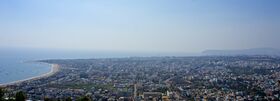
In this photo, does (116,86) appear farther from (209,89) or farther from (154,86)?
(209,89)

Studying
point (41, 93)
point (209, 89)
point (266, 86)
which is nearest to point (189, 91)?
point (209, 89)

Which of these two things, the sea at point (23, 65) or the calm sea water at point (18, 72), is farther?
the sea at point (23, 65)

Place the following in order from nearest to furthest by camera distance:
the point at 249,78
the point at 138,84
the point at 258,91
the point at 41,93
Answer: the point at 41,93 → the point at 258,91 → the point at 138,84 → the point at 249,78

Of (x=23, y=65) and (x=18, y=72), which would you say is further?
(x=23, y=65)

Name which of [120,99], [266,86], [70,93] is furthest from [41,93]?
[266,86]

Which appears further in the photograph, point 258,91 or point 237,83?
point 237,83

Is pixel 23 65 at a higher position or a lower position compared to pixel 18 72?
higher

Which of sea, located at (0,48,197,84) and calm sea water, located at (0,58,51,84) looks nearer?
calm sea water, located at (0,58,51,84)

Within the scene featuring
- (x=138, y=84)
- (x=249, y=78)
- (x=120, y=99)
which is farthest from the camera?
(x=249, y=78)

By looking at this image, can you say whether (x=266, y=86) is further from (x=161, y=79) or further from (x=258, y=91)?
(x=161, y=79)
